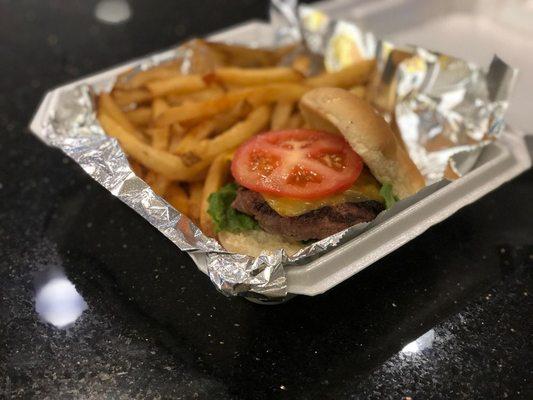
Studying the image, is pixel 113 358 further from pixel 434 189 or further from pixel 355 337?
pixel 434 189

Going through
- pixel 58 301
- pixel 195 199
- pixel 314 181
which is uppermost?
pixel 314 181

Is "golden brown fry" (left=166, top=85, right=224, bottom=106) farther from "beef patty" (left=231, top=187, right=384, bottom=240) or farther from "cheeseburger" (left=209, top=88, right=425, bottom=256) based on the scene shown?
"beef patty" (left=231, top=187, right=384, bottom=240)

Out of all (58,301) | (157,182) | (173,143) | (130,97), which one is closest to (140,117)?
(130,97)

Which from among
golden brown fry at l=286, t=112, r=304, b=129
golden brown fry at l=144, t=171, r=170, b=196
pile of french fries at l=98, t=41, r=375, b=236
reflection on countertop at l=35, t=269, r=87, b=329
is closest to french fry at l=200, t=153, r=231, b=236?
pile of french fries at l=98, t=41, r=375, b=236

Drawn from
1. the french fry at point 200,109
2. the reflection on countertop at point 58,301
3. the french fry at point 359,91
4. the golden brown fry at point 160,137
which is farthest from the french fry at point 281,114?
the reflection on countertop at point 58,301

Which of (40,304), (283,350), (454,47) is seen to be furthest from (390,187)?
(454,47)

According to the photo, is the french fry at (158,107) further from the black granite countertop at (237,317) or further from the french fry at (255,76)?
the black granite countertop at (237,317)

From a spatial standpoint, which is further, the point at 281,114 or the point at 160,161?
the point at 281,114

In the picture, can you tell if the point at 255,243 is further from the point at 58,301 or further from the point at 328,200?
the point at 58,301
